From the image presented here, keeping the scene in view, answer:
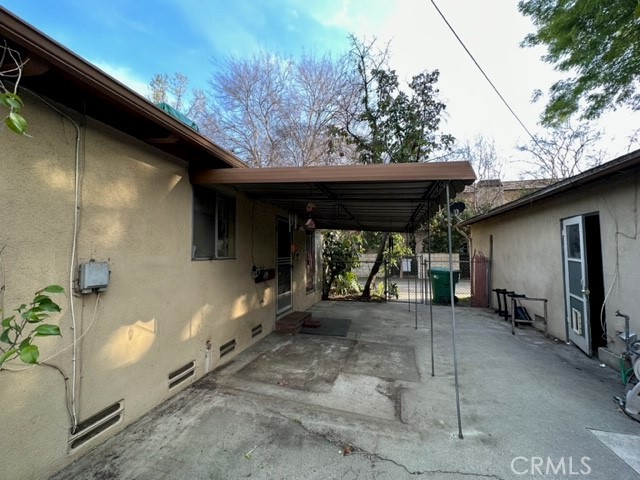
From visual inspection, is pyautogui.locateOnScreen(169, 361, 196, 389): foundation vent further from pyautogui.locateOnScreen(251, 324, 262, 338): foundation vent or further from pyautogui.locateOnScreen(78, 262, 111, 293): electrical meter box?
pyautogui.locateOnScreen(251, 324, 262, 338): foundation vent

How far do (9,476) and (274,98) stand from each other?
1252 centimetres

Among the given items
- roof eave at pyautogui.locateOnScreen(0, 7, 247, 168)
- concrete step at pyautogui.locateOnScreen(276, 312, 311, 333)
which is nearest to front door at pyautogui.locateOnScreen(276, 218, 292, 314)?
concrete step at pyautogui.locateOnScreen(276, 312, 311, 333)

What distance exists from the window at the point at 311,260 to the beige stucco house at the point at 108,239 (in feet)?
14.8

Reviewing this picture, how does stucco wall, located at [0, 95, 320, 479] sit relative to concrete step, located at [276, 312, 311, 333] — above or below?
above

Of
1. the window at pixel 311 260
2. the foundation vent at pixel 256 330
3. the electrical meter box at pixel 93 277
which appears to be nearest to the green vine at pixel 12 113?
the electrical meter box at pixel 93 277

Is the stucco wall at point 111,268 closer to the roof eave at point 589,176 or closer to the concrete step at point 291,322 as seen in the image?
the concrete step at point 291,322

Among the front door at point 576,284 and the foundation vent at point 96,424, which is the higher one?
the front door at point 576,284

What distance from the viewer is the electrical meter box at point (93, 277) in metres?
2.18

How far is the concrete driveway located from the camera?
211 cm

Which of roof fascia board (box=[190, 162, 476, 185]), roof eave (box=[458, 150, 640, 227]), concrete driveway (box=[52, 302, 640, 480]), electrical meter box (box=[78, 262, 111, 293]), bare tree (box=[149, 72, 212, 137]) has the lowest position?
concrete driveway (box=[52, 302, 640, 480])

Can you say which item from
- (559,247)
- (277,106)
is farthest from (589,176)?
(277,106)


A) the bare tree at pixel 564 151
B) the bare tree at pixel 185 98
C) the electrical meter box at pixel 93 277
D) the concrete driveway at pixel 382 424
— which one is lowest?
the concrete driveway at pixel 382 424

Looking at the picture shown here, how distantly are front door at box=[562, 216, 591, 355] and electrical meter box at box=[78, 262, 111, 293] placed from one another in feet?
19.7

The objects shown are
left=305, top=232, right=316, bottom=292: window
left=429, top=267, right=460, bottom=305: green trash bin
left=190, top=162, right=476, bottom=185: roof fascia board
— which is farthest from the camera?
left=429, top=267, right=460, bottom=305: green trash bin
